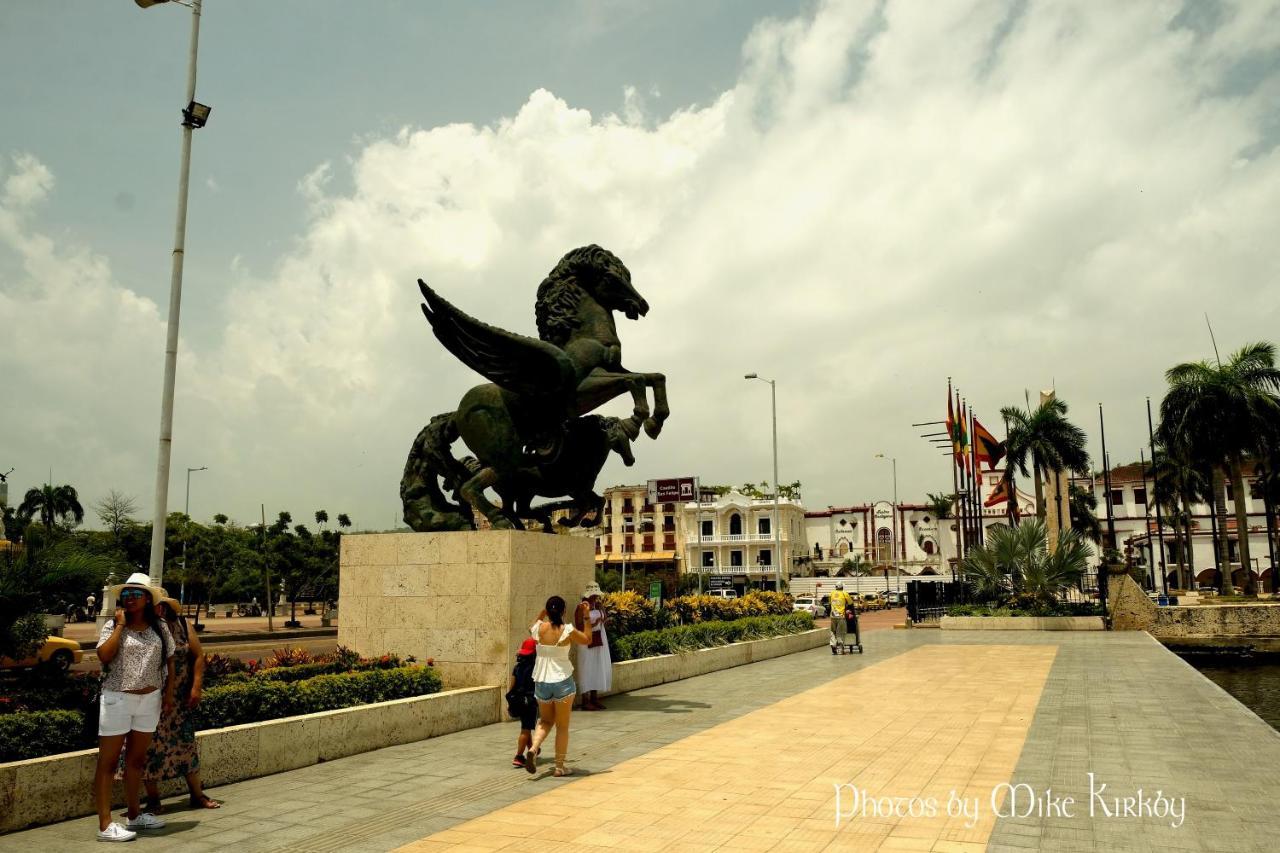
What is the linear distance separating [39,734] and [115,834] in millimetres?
1172

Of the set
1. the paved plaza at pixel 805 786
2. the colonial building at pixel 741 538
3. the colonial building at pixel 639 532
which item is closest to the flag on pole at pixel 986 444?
the paved plaza at pixel 805 786

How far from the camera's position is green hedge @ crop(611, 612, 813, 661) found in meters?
13.5

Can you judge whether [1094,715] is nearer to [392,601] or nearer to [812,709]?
[812,709]

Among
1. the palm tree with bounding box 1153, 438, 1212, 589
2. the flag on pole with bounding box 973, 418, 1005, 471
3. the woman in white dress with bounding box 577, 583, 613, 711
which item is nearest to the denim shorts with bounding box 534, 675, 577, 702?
the woman in white dress with bounding box 577, 583, 613, 711

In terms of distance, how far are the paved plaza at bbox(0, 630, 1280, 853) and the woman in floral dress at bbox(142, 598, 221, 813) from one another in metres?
0.31

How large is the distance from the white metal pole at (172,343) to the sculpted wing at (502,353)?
10.5 ft

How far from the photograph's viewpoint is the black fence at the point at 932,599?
30.9 m

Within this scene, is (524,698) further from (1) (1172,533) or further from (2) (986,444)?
(1) (1172,533)

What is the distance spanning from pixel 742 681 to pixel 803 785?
7.43 meters

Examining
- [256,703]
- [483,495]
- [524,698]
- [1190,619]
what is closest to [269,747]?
[256,703]

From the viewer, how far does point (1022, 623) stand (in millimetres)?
27266

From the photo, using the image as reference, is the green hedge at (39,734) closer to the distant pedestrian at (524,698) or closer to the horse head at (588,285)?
the distant pedestrian at (524,698)

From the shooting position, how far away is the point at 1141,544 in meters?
76.9

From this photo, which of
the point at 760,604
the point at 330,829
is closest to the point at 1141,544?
the point at 760,604
